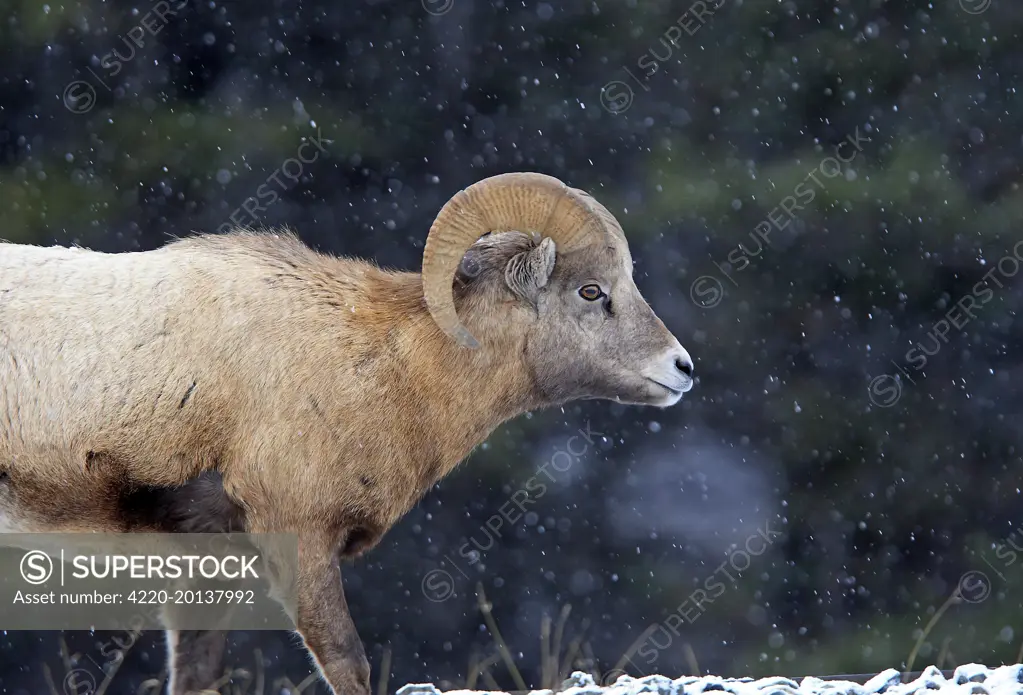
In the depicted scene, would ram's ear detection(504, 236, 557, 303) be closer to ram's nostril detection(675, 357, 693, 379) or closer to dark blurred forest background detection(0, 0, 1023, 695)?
ram's nostril detection(675, 357, 693, 379)

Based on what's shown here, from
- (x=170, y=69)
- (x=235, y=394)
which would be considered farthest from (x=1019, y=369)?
(x=235, y=394)

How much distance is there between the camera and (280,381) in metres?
5.51

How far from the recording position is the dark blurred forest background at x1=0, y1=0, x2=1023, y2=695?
13422 millimetres

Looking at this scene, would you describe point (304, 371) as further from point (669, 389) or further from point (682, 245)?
point (682, 245)

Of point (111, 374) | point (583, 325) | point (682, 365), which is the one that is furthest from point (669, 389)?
point (111, 374)

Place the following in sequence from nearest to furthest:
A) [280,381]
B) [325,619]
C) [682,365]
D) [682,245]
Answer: [325,619] < [280,381] < [682,365] < [682,245]

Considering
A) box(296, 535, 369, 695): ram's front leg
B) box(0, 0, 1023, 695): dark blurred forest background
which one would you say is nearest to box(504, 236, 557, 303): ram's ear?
box(296, 535, 369, 695): ram's front leg

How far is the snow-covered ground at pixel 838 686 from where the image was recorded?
559 cm

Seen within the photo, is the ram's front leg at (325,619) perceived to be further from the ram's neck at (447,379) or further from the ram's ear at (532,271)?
the ram's ear at (532,271)

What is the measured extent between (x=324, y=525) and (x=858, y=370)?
1077 centimetres

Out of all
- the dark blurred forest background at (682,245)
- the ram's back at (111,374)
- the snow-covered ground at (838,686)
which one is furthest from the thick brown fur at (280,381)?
the dark blurred forest background at (682,245)

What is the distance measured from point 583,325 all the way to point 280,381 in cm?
130

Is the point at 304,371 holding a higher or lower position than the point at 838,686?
higher

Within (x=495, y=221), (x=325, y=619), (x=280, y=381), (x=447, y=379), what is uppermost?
(x=495, y=221)
